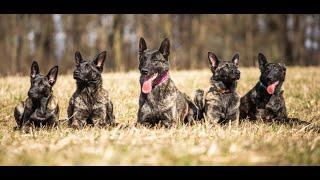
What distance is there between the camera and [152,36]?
38375 mm

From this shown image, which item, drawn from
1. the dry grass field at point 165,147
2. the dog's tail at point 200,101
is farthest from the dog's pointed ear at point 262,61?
the dry grass field at point 165,147

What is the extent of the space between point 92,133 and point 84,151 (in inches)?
72.2

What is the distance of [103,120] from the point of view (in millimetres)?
10227

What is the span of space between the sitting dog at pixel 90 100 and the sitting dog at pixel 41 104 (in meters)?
0.43

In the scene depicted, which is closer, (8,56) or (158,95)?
(158,95)

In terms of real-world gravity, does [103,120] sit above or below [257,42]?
below

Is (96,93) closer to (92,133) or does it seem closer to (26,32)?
(92,133)

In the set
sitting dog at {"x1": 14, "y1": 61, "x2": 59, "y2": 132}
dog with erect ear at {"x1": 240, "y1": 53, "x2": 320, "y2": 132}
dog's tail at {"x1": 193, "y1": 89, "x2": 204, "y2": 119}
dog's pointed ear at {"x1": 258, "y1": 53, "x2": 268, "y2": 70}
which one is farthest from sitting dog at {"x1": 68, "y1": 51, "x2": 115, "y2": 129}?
dog's pointed ear at {"x1": 258, "y1": 53, "x2": 268, "y2": 70}

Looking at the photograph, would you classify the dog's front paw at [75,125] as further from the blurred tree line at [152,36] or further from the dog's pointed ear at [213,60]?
the blurred tree line at [152,36]

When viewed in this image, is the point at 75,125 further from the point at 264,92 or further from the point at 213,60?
the point at 264,92

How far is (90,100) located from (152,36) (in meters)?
28.5

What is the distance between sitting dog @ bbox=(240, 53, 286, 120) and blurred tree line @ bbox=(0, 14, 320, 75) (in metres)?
21.3

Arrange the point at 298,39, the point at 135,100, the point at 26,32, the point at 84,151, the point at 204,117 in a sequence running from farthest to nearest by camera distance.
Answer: the point at 298,39
the point at 26,32
the point at 135,100
the point at 204,117
the point at 84,151
